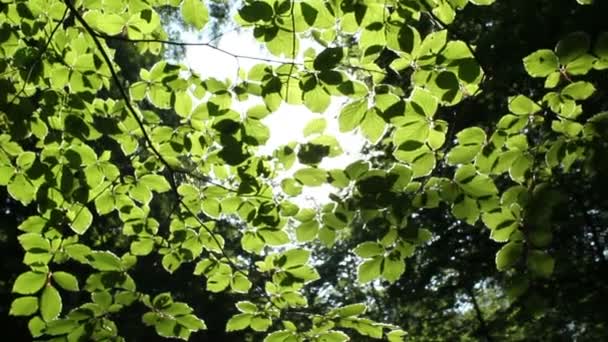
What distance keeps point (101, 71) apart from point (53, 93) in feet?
0.64

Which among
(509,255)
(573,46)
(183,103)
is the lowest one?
(509,255)

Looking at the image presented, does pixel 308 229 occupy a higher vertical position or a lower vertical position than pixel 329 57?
lower

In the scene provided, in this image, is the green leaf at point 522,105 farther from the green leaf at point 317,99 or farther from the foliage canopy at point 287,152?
the green leaf at point 317,99

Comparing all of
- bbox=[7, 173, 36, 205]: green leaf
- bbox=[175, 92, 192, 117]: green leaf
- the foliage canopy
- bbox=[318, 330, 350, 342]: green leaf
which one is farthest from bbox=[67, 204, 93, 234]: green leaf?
bbox=[318, 330, 350, 342]: green leaf

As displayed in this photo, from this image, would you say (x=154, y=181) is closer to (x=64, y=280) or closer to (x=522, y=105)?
(x=64, y=280)

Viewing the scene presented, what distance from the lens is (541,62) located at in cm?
125

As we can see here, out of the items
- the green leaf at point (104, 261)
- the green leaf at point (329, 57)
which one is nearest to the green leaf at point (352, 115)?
the green leaf at point (329, 57)

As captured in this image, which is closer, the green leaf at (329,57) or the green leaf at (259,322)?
the green leaf at (329,57)

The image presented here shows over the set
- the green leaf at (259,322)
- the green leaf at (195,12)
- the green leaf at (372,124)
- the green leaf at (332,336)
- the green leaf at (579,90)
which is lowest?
the green leaf at (332,336)

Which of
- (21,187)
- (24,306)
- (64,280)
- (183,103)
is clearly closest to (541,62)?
(183,103)

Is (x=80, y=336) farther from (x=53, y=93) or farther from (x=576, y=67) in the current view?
(x=576, y=67)

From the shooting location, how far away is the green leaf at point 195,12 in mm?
1526

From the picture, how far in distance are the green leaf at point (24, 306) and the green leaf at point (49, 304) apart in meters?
0.03

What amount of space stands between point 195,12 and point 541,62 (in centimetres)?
100
